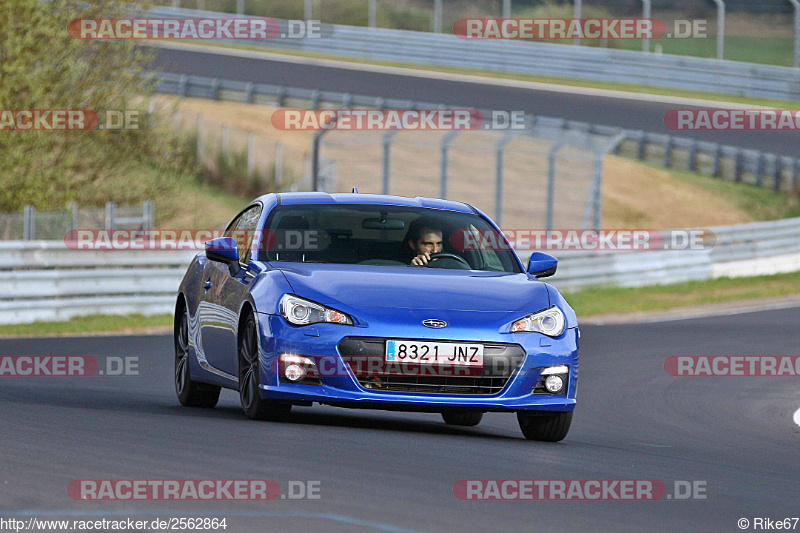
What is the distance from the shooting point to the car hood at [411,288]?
8930 millimetres

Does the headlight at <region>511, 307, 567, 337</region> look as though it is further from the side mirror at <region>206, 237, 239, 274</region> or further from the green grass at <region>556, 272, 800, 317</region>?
the green grass at <region>556, 272, 800, 317</region>

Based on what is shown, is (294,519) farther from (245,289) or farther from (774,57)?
(774,57)

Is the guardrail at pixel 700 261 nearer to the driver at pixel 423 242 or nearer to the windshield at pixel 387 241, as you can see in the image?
the windshield at pixel 387 241

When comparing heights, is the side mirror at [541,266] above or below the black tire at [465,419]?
above

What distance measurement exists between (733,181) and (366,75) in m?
12.0

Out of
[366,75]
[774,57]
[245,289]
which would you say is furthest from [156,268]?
[774,57]

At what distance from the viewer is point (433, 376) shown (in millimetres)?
8836

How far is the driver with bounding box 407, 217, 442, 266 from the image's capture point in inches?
395

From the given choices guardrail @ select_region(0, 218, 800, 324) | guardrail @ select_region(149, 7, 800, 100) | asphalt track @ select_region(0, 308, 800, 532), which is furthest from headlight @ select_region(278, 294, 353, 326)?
guardrail @ select_region(149, 7, 800, 100)

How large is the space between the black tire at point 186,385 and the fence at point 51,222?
9.88 m

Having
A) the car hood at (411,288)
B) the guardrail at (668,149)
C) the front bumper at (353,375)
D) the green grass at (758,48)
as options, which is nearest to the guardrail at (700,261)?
the guardrail at (668,149)

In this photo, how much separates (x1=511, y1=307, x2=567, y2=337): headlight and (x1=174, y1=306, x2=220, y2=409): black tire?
2747mm

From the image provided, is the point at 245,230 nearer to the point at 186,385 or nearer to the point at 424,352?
the point at 186,385

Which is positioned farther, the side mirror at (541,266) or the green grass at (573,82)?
the green grass at (573,82)
